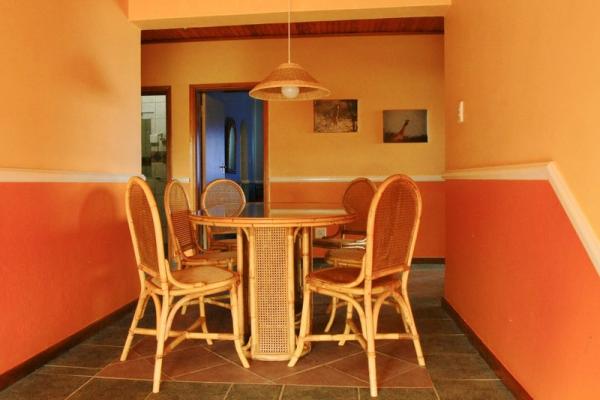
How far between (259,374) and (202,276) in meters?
0.53

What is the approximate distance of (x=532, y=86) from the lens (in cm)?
178

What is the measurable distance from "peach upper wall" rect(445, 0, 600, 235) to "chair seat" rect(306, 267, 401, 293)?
0.76 meters

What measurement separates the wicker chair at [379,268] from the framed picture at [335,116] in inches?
120

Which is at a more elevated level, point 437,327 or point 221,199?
point 221,199

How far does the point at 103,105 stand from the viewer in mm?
2971

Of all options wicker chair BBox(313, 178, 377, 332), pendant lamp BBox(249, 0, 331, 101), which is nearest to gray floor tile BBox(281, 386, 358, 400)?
wicker chair BBox(313, 178, 377, 332)

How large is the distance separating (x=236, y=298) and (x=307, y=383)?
51cm

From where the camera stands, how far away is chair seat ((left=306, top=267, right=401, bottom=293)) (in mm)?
2106

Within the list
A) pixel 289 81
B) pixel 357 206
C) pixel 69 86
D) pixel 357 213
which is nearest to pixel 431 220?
pixel 357 206

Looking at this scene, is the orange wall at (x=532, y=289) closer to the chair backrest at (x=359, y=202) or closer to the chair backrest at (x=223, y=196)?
the chair backrest at (x=359, y=202)

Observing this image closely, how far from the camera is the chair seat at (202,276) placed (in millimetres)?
2137

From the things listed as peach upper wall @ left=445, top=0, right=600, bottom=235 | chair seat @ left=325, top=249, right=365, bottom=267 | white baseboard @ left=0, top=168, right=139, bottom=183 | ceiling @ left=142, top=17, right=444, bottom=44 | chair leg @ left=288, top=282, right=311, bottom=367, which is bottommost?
chair leg @ left=288, top=282, right=311, bottom=367

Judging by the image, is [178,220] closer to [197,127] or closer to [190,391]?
[190,391]

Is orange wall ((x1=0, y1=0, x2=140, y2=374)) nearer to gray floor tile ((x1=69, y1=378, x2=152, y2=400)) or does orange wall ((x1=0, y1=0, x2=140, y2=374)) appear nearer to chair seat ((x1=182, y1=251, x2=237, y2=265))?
gray floor tile ((x1=69, y1=378, x2=152, y2=400))
